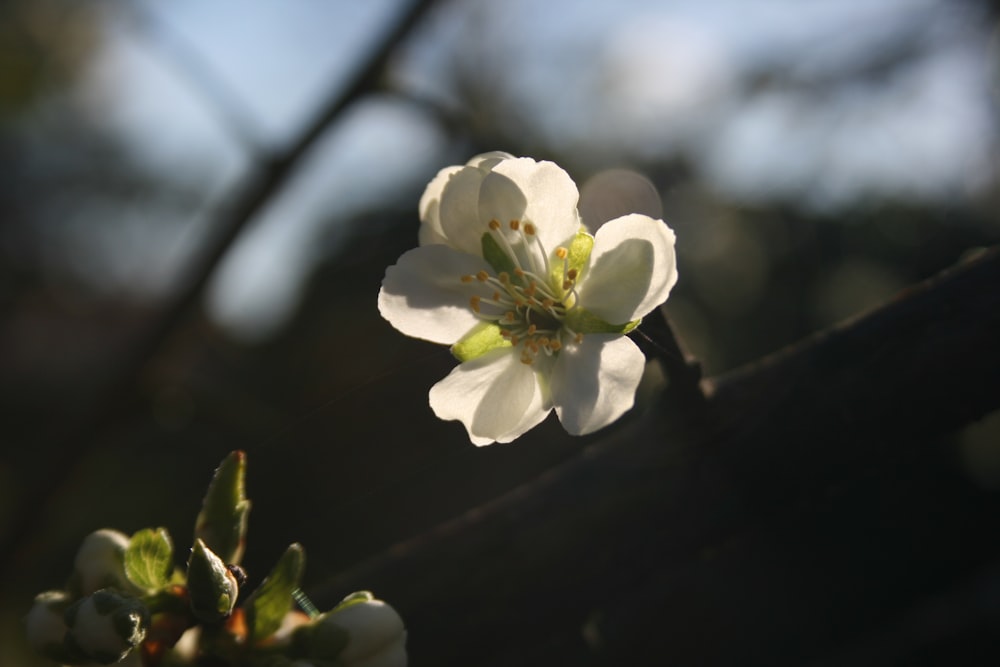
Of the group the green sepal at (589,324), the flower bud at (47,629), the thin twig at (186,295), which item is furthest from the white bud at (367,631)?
the thin twig at (186,295)

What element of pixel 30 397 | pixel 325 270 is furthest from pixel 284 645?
pixel 30 397

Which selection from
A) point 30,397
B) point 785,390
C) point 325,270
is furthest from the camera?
point 30,397

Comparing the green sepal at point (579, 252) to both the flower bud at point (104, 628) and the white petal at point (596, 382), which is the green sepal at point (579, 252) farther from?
the flower bud at point (104, 628)

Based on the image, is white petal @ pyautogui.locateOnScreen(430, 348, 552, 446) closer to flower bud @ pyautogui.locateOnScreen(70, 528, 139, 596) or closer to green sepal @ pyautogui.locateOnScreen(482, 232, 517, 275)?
green sepal @ pyautogui.locateOnScreen(482, 232, 517, 275)

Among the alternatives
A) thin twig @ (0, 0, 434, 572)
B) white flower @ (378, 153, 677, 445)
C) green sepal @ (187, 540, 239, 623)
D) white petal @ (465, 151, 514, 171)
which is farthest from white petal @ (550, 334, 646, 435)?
thin twig @ (0, 0, 434, 572)

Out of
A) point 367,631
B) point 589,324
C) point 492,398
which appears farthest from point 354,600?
point 589,324

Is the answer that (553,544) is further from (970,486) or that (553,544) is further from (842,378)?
(970,486)
